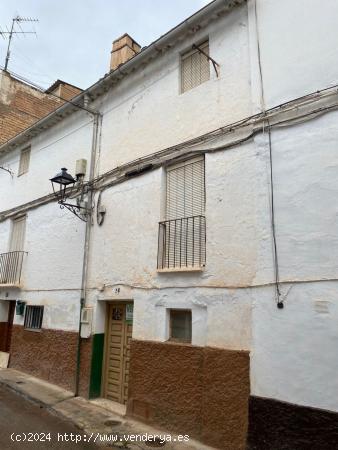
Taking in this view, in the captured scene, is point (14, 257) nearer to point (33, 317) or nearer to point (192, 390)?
point (33, 317)

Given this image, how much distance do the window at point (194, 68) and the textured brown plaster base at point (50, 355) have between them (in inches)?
209

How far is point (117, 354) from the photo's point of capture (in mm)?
7055

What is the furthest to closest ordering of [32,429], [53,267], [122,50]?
[122,50], [53,267], [32,429]

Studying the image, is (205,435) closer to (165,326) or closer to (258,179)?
(165,326)

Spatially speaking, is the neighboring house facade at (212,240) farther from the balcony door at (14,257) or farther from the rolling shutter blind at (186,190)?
the balcony door at (14,257)

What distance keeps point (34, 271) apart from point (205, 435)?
6.09 metres

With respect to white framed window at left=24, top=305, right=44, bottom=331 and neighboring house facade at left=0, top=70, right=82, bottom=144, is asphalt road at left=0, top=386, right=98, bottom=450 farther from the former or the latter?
neighboring house facade at left=0, top=70, right=82, bottom=144

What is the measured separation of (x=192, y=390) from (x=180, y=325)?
100 cm

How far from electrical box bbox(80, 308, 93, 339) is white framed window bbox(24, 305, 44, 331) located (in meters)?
2.00

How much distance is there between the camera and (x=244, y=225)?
5.17 m

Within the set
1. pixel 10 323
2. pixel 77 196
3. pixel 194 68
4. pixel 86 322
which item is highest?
pixel 194 68

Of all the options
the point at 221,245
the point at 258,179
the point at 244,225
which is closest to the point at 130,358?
the point at 221,245

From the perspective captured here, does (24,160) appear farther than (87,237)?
Yes

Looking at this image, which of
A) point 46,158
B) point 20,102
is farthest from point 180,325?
point 20,102
